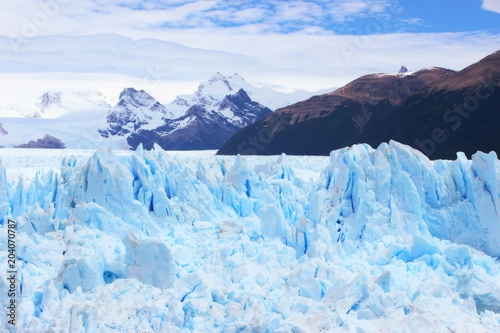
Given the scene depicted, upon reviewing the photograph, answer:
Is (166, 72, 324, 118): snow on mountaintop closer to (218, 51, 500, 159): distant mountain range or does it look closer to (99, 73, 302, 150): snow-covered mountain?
(99, 73, 302, 150): snow-covered mountain

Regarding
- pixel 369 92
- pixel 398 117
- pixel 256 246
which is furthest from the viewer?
pixel 369 92

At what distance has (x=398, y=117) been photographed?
4891cm

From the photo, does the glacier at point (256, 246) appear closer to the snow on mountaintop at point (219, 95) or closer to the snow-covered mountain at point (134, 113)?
the snow-covered mountain at point (134, 113)

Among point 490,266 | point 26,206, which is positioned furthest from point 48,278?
point 490,266

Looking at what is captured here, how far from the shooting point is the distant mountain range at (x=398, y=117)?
41438mm

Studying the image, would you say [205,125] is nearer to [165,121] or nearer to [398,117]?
[165,121]

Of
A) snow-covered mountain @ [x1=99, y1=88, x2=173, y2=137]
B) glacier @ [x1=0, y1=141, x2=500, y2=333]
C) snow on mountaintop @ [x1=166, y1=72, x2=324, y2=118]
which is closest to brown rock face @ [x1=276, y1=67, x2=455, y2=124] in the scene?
glacier @ [x1=0, y1=141, x2=500, y2=333]

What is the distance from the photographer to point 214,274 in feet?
37.6

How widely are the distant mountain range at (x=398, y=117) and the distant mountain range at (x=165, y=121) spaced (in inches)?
913

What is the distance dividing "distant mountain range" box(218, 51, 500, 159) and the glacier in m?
24.6

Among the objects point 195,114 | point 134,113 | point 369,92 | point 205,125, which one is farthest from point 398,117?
point 134,113

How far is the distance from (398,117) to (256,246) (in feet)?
127

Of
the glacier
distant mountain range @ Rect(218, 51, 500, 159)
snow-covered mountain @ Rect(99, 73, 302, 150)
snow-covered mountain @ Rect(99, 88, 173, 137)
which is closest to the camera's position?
the glacier

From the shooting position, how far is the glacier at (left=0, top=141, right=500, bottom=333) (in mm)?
9969
